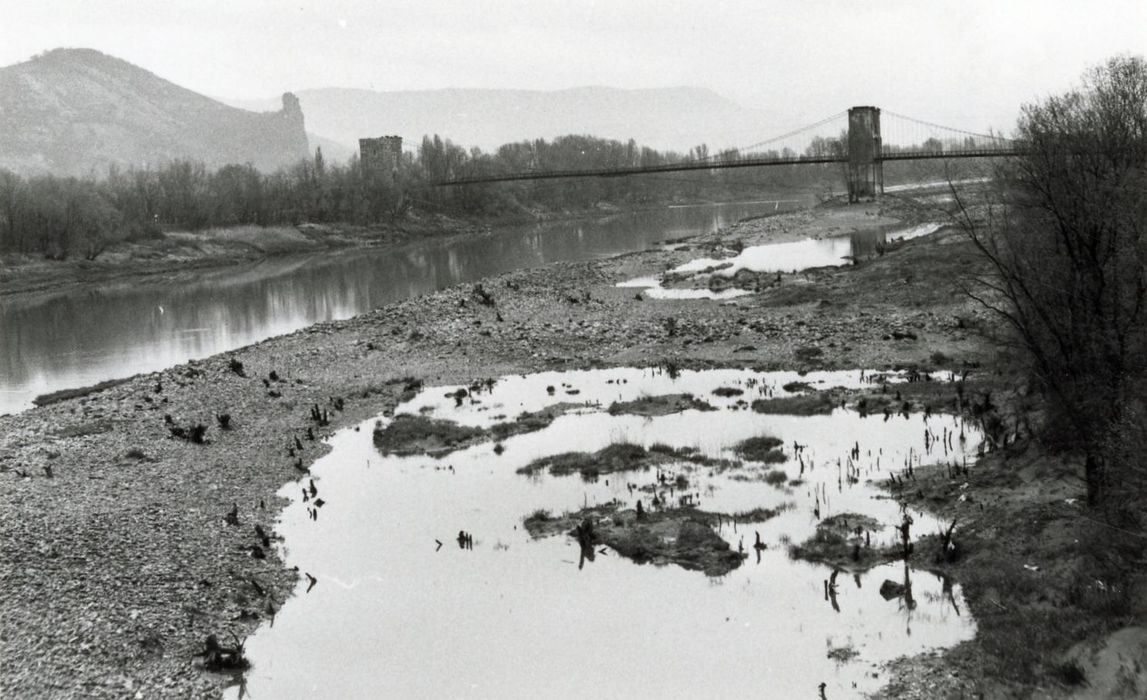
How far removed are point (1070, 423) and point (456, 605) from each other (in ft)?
30.4

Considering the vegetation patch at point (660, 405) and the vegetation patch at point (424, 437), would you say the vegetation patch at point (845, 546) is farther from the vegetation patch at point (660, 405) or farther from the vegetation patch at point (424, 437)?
the vegetation patch at point (424, 437)

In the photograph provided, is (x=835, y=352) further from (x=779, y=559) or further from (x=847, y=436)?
(x=779, y=559)

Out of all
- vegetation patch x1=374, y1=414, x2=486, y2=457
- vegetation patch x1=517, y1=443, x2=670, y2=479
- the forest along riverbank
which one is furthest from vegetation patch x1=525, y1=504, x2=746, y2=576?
vegetation patch x1=374, y1=414, x2=486, y2=457

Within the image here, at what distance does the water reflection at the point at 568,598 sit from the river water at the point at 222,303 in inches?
610

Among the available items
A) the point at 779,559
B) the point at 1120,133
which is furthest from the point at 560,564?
the point at 1120,133

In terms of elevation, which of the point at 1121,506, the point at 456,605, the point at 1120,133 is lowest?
the point at 456,605

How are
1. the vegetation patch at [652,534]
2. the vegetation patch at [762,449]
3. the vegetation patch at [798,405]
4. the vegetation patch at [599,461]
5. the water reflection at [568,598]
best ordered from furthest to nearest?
the vegetation patch at [798,405] → the vegetation patch at [599,461] → the vegetation patch at [762,449] → the vegetation patch at [652,534] → the water reflection at [568,598]

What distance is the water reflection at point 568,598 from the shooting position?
10797mm

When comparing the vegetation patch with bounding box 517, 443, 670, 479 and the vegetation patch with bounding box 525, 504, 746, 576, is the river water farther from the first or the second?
the vegetation patch with bounding box 525, 504, 746, 576

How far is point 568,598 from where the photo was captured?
12.6 m

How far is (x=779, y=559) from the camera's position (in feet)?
43.2

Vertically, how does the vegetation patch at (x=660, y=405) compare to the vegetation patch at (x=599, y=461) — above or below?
above

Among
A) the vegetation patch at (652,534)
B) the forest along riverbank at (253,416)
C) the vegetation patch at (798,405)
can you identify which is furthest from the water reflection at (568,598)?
the vegetation patch at (798,405)

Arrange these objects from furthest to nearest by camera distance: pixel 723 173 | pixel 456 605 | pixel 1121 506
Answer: pixel 723 173 → pixel 456 605 → pixel 1121 506
